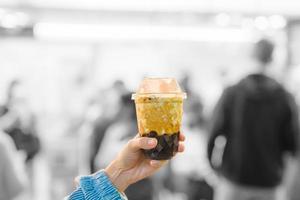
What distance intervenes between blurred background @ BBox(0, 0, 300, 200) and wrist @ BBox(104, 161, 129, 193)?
4821mm

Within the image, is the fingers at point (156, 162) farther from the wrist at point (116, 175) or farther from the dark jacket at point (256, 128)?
the dark jacket at point (256, 128)

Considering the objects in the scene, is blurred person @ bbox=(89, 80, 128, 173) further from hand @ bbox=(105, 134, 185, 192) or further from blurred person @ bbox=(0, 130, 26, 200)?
hand @ bbox=(105, 134, 185, 192)

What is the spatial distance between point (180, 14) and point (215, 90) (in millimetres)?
1254

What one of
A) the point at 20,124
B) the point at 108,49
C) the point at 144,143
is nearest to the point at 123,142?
the point at 20,124

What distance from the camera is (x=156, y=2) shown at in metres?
8.29

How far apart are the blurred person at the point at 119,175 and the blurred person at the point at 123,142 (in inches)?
89.2

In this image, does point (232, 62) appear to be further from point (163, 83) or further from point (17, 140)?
point (163, 83)

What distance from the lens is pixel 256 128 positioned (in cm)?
378

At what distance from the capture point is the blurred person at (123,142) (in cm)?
380

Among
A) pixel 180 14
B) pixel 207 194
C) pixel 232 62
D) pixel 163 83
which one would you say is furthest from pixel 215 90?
pixel 163 83

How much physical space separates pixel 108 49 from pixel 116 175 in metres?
6.69

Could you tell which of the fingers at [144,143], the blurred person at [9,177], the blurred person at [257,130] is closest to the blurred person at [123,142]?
the blurred person at [257,130]

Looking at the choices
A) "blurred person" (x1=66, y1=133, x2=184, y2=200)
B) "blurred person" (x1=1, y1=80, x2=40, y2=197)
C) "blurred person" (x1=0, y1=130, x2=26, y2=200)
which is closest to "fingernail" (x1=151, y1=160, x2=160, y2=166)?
"blurred person" (x1=66, y1=133, x2=184, y2=200)

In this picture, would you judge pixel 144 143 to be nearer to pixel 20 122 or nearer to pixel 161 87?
pixel 161 87
